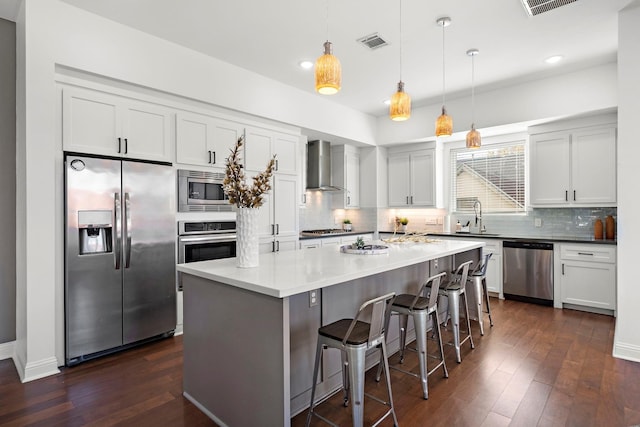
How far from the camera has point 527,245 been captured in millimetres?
4789

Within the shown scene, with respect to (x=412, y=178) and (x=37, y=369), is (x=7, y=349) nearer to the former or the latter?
(x=37, y=369)

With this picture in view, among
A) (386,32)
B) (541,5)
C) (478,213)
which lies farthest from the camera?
(478,213)

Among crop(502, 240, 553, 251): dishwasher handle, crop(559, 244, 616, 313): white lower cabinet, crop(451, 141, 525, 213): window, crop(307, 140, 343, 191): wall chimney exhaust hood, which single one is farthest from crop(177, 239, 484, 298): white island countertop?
crop(451, 141, 525, 213): window

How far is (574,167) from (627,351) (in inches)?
98.9

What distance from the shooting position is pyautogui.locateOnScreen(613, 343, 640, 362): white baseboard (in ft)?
9.66

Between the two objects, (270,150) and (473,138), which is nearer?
(473,138)

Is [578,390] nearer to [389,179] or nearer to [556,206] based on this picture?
[556,206]

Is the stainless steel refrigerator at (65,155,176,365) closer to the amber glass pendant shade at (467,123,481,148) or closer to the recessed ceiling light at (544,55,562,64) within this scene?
the amber glass pendant shade at (467,123,481,148)

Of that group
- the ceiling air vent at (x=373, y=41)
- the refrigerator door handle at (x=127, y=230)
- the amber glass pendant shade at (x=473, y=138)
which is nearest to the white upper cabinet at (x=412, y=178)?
the amber glass pendant shade at (x=473, y=138)

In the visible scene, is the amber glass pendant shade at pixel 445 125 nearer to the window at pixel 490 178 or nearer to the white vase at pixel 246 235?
the white vase at pixel 246 235

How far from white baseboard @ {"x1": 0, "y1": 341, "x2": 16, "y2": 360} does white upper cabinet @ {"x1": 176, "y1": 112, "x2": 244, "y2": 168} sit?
7.12 ft

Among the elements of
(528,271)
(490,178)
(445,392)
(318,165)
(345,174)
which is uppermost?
(318,165)

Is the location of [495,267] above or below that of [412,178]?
below

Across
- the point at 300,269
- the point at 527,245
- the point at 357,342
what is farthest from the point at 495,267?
the point at 357,342
